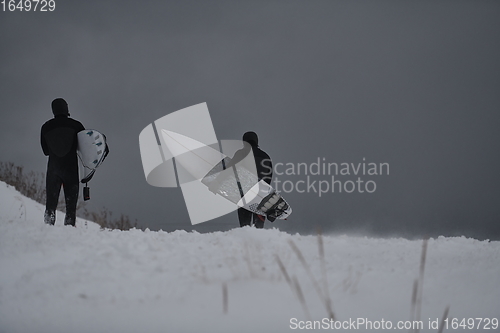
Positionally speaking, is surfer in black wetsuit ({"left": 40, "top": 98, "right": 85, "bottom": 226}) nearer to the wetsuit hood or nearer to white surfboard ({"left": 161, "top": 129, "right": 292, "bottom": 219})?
white surfboard ({"left": 161, "top": 129, "right": 292, "bottom": 219})

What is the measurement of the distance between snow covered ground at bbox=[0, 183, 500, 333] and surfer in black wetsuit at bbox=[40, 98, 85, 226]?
2114 mm

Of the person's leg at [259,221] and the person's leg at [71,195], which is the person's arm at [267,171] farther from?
the person's leg at [71,195]

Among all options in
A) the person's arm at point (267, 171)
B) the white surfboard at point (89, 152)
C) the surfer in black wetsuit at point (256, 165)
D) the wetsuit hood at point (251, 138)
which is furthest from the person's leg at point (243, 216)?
the white surfboard at point (89, 152)

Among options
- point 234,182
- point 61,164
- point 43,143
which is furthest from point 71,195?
point 234,182

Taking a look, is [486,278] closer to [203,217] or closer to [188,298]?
[188,298]

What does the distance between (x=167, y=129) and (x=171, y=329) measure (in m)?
6.03

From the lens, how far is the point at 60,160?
5.89 m

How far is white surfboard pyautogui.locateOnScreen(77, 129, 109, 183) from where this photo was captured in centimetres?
612

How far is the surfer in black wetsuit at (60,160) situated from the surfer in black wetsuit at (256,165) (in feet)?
8.29

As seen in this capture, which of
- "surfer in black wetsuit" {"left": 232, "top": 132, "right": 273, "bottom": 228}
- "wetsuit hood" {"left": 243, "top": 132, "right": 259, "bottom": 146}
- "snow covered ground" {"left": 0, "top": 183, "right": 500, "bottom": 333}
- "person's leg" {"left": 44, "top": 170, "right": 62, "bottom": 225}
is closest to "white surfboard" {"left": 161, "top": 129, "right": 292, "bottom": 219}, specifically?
"surfer in black wetsuit" {"left": 232, "top": 132, "right": 273, "bottom": 228}

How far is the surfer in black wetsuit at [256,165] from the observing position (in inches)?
266

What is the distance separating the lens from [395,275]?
9.77 feet

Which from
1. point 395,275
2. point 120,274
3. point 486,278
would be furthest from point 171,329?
point 486,278

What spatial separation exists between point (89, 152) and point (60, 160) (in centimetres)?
42
